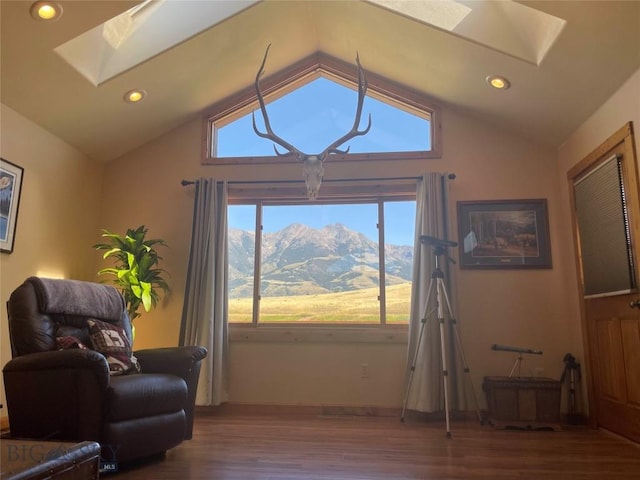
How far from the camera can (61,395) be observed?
2346 millimetres

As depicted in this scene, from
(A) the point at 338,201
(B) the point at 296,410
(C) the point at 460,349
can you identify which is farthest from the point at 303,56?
(B) the point at 296,410

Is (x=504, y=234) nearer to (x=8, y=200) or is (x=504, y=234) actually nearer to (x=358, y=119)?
(x=358, y=119)

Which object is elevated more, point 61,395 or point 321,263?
point 321,263

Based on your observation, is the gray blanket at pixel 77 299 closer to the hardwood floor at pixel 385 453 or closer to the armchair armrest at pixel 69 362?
the armchair armrest at pixel 69 362

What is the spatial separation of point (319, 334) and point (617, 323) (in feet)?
7.48

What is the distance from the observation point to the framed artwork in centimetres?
339

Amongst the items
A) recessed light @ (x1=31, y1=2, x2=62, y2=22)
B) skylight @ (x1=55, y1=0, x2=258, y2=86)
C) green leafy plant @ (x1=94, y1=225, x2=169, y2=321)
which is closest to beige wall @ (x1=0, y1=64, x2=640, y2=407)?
green leafy plant @ (x1=94, y1=225, x2=169, y2=321)

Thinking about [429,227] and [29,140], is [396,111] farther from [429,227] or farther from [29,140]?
[29,140]

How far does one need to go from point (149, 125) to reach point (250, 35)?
130 centimetres

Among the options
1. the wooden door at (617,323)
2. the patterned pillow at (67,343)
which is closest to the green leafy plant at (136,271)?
the patterned pillow at (67,343)

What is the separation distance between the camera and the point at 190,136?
A: 471cm

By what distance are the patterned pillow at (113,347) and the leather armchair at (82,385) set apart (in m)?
0.03

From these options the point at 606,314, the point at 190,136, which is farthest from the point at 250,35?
the point at 606,314

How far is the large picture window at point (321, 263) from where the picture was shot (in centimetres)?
434
